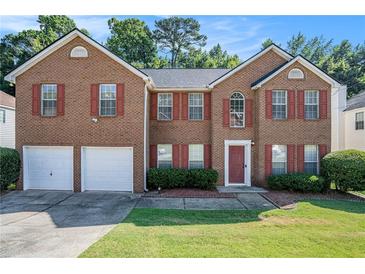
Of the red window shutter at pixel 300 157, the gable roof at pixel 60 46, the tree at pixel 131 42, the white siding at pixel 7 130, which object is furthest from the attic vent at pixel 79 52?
the tree at pixel 131 42

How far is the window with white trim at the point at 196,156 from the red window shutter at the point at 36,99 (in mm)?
8467

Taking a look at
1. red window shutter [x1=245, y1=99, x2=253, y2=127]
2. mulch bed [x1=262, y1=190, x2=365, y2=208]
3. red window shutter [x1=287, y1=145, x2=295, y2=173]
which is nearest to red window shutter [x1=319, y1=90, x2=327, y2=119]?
red window shutter [x1=287, y1=145, x2=295, y2=173]

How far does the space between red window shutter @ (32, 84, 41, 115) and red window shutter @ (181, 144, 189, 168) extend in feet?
26.1

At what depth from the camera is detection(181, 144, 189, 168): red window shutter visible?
1526 centimetres

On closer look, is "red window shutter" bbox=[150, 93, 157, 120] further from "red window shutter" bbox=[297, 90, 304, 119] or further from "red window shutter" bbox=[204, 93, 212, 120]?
"red window shutter" bbox=[297, 90, 304, 119]

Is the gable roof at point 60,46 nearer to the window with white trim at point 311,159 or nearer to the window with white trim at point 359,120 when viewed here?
the window with white trim at point 311,159

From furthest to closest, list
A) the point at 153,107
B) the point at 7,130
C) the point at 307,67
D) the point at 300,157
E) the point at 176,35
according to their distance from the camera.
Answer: the point at 176,35 → the point at 7,130 → the point at 153,107 → the point at 300,157 → the point at 307,67

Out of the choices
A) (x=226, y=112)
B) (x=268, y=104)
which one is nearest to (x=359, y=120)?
(x=268, y=104)

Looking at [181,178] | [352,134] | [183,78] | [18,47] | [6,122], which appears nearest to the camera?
[181,178]

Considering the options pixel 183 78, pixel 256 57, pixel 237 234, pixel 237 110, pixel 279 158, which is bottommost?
pixel 237 234

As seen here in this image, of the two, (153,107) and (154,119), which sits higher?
(153,107)

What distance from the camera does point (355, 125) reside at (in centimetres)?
2103

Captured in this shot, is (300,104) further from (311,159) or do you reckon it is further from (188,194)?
(188,194)

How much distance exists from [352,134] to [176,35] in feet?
104
